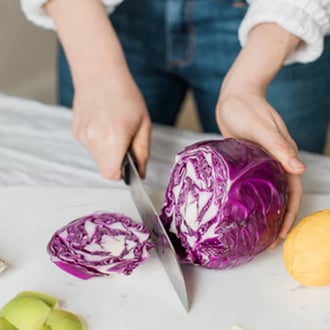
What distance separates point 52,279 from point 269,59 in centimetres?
38

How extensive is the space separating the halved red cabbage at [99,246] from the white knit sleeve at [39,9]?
35cm

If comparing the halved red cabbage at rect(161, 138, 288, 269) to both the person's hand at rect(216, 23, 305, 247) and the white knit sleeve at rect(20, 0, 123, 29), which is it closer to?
the person's hand at rect(216, 23, 305, 247)

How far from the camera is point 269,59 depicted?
938 mm

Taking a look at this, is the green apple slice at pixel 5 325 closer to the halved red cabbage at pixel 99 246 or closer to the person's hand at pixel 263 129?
the halved red cabbage at pixel 99 246

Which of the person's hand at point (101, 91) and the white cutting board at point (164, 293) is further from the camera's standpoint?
the person's hand at point (101, 91)

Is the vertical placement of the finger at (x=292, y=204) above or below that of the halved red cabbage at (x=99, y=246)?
below

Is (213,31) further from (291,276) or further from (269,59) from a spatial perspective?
(291,276)

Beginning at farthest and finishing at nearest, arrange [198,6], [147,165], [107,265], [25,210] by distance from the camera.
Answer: [198,6]
[147,165]
[25,210]
[107,265]

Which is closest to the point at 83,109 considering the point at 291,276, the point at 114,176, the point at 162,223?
the point at 114,176

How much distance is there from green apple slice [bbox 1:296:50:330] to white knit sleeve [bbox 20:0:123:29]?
458mm

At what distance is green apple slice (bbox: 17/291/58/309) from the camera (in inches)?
29.8

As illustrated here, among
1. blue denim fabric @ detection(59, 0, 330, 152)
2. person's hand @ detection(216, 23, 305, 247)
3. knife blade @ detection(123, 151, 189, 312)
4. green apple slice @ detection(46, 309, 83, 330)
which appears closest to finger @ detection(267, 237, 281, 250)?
person's hand @ detection(216, 23, 305, 247)

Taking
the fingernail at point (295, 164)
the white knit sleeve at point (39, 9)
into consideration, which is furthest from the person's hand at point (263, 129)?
the white knit sleeve at point (39, 9)

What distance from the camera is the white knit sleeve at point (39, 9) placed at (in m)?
1.04
